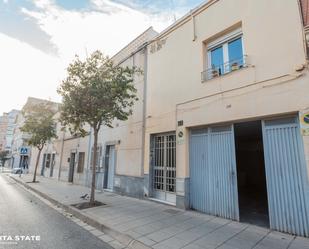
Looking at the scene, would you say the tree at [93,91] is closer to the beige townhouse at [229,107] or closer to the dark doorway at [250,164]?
the beige townhouse at [229,107]

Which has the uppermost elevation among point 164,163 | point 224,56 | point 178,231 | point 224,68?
→ point 224,56

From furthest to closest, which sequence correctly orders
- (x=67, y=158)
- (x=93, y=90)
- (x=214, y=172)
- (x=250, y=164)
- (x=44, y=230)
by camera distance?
1. (x=67, y=158)
2. (x=250, y=164)
3. (x=93, y=90)
4. (x=214, y=172)
5. (x=44, y=230)

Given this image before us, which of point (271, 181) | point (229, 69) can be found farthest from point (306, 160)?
point (229, 69)

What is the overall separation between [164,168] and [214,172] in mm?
2148

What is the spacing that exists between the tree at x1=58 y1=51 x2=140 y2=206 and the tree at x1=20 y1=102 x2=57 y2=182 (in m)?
8.57

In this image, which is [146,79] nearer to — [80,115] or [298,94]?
[80,115]

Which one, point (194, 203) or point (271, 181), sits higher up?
point (271, 181)

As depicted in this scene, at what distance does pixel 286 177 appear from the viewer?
407 cm

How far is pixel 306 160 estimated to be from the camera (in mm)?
3816

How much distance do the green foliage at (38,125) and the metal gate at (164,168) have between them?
1095 centimetres

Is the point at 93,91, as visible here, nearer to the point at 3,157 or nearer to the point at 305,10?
the point at 305,10

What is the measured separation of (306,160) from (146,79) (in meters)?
6.55

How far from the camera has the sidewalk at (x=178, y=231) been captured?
139 inches

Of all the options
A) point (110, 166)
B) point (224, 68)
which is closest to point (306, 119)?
point (224, 68)
